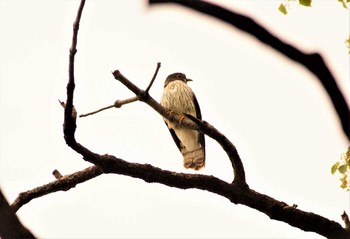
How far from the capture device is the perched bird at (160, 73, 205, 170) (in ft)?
28.6

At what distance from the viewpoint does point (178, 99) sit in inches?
344

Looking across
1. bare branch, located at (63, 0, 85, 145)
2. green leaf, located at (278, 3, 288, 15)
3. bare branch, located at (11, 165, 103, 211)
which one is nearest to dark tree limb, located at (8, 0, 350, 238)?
bare branch, located at (11, 165, 103, 211)

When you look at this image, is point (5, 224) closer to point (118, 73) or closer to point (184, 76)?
point (118, 73)

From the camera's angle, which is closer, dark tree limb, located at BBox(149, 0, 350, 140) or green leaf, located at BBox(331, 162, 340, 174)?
dark tree limb, located at BBox(149, 0, 350, 140)

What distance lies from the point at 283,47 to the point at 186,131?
26.4ft

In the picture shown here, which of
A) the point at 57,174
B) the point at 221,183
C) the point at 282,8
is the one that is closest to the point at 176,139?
the point at 57,174

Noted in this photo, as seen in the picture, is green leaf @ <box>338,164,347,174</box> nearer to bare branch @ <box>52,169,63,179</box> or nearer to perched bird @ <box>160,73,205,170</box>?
bare branch @ <box>52,169,63,179</box>

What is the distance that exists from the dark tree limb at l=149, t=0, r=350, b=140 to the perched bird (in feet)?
25.1

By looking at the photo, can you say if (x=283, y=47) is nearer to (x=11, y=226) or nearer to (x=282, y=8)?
(x=11, y=226)

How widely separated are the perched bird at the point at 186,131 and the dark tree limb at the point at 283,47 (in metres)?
7.66

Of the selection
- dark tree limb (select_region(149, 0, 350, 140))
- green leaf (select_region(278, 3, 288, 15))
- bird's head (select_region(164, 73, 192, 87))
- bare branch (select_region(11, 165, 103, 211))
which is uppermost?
bird's head (select_region(164, 73, 192, 87))

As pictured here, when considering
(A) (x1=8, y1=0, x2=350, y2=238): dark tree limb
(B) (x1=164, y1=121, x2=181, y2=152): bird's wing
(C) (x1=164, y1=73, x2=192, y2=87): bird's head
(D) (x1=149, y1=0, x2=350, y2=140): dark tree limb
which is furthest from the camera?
(C) (x1=164, y1=73, x2=192, y2=87): bird's head

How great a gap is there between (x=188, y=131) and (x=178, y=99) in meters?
0.59

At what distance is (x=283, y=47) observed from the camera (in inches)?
29.7
